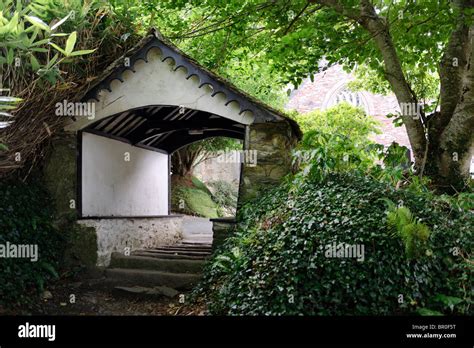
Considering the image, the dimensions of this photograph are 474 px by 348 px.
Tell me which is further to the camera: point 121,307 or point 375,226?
point 121,307

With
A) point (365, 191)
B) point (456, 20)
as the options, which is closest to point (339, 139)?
point (365, 191)

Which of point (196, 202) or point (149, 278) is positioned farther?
point (196, 202)

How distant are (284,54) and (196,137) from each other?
13.7ft

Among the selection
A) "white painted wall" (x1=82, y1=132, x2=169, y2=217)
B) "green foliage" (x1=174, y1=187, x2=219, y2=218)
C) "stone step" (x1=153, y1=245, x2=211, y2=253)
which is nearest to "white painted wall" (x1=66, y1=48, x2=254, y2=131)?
"white painted wall" (x1=82, y1=132, x2=169, y2=217)

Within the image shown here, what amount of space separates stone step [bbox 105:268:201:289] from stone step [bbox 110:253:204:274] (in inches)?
Answer: 6.6

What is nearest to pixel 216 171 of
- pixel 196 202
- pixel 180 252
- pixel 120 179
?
pixel 196 202

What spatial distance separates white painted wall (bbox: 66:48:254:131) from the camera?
716 centimetres

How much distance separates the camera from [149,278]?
708cm

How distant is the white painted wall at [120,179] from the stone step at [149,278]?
1.14 meters

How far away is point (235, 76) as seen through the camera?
15000 mm

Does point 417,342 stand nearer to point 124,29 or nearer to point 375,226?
point 375,226

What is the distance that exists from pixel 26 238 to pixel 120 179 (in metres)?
2.44

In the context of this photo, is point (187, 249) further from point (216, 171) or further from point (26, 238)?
point (216, 171)

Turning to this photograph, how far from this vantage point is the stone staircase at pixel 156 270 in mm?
6930
